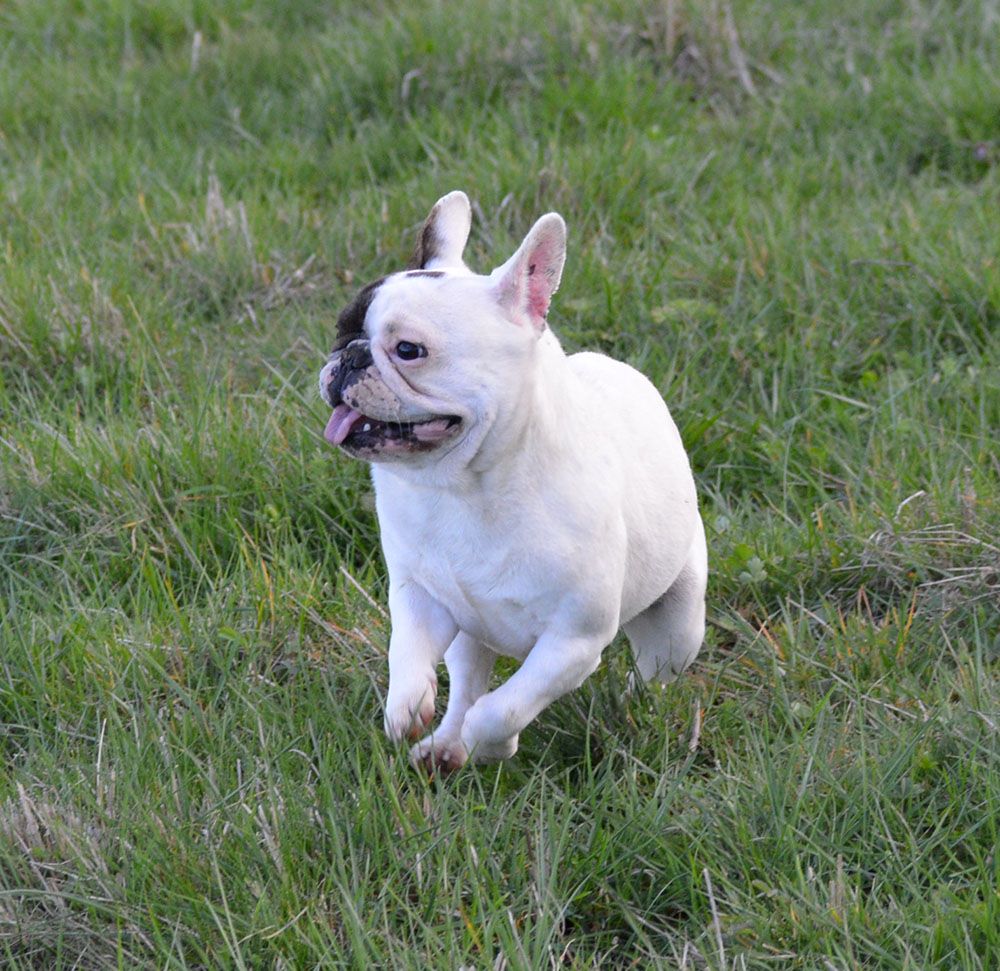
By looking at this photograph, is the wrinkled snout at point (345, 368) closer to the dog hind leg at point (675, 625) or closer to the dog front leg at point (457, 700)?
the dog front leg at point (457, 700)

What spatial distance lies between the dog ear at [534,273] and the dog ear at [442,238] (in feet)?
0.97

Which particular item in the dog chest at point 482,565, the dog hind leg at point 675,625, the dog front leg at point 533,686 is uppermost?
the dog chest at point 482,565

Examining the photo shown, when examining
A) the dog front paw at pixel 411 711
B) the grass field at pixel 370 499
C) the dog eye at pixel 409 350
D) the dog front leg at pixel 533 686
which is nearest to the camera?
the dog eye at pixel 409 350

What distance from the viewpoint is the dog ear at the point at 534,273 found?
9.40 feet

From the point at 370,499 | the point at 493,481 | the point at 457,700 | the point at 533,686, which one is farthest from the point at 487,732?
the point at 370,499

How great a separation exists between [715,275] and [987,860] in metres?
2.76

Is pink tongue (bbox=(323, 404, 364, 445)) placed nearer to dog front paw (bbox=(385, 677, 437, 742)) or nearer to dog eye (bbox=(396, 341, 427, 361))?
dog eye (bbox=(396, 341, 427, 361))

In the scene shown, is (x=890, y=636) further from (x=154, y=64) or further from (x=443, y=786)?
(x=154, y=64)

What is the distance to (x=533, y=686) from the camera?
3.04 m

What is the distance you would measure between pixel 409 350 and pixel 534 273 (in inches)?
12.0

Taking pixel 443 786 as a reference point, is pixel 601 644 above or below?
above

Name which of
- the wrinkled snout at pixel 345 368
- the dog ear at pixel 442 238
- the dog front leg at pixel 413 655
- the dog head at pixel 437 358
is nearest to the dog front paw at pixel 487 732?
the dog front leg at pixel 413 655

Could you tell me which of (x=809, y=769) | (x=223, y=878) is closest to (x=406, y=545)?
(x=223, y=878)

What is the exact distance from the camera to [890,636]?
12.4 ft
